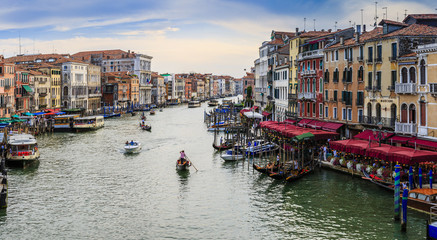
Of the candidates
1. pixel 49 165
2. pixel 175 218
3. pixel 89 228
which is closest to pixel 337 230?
pixel 175 218

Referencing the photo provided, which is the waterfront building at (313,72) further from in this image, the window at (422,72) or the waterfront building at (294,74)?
the window at (422,72)

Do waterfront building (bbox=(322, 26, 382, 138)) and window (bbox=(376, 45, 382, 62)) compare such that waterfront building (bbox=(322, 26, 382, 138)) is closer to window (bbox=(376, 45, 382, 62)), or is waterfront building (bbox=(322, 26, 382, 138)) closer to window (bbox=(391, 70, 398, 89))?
window (bbox=(376, 45, 382, 62))

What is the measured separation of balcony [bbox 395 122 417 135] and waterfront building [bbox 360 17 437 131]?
0.82 metres

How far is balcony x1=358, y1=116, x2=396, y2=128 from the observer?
2757 cm

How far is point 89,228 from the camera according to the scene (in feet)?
60.2

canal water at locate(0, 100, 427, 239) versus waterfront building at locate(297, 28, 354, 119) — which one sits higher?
waterfront building at locate(297, 28, 354, 119)

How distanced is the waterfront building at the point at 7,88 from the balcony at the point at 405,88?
40.5 m

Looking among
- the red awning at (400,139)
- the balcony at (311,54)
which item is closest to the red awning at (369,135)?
the red awning at (400,139)

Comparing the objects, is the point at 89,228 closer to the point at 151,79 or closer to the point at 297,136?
the point at 297,136

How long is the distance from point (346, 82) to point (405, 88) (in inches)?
261

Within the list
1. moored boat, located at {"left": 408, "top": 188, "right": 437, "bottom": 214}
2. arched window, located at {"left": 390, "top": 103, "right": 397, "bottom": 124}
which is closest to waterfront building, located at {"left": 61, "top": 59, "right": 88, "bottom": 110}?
arched window, located at {"left": 390, "top": 103, "right": 397, "bottom": 124}

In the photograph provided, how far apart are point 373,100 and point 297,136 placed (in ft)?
17.8

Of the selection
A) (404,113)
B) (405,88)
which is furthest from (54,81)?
(405,88)

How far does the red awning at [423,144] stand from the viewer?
23414mm
